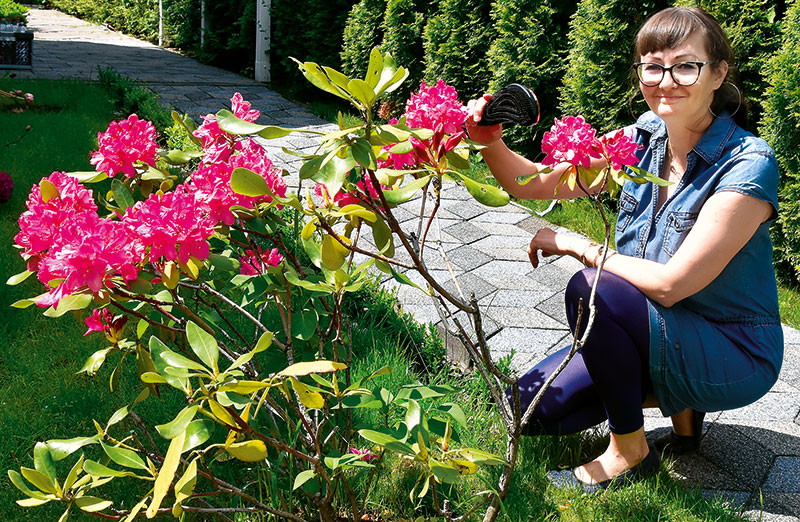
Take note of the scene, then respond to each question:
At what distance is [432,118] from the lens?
1441 millimetres

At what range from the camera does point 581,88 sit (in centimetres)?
455

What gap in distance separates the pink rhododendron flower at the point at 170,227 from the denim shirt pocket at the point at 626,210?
1.35m

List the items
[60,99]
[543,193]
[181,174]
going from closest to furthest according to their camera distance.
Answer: [543,193], [181,174], [60,99]

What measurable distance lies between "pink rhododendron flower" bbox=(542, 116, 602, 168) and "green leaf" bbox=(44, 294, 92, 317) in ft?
3.01

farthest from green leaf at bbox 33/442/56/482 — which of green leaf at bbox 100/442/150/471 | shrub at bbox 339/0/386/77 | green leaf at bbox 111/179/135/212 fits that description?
shrub at bbox 339/0/386/77

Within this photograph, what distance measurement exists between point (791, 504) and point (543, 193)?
1.10 meters

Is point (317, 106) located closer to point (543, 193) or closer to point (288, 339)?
point (543, 193)

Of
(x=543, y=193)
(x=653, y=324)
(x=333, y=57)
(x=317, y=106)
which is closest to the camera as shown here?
(x=653, y=324)

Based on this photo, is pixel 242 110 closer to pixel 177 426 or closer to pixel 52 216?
pixel 52 216

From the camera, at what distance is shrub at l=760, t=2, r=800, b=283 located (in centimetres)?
343

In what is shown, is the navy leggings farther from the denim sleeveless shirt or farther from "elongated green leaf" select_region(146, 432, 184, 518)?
"elongated green leaf" select_region(146, 432, 184, 518)

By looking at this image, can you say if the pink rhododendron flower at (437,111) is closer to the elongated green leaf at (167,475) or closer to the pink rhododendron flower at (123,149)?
the pink rhododendron flower at (123,149)

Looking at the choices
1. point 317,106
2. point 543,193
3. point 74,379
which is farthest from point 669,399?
point 317,106

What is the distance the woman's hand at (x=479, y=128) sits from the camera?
1854mm
